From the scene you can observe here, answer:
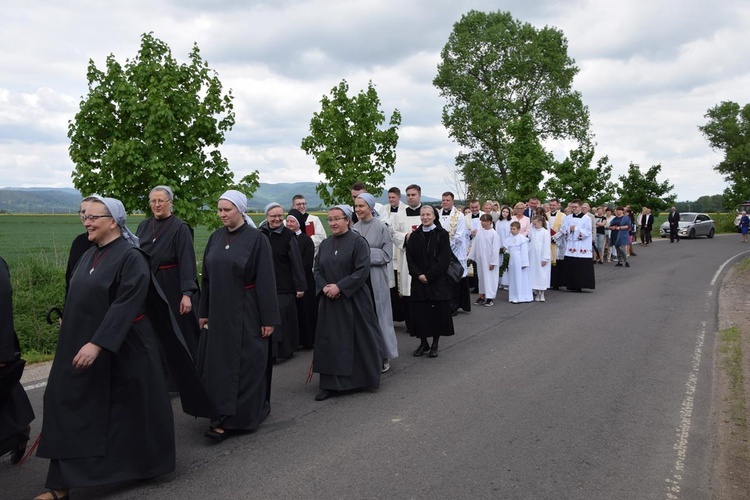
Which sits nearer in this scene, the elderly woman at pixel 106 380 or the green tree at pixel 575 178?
the elderly woman at pixel 106 380

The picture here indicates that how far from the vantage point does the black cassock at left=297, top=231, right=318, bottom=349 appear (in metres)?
9.30

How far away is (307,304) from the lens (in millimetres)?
9406

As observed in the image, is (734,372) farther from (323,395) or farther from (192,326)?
(192,326)

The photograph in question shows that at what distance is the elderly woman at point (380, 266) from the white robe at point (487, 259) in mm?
5924

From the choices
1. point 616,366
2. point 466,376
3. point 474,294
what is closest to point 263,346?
point 466,376

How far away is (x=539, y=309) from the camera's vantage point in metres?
12.7

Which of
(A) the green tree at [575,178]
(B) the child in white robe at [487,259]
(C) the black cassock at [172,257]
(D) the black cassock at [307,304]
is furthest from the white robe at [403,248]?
(A) the green tree at [575,178]

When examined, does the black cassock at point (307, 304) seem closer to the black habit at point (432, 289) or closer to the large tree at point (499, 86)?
the black habit at point (432, 289)

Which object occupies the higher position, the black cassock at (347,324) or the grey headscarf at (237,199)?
the grey headscarf at (237,199)

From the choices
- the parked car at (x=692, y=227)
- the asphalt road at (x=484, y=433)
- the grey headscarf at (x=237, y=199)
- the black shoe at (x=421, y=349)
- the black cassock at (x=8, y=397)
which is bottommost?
the asphalt road at (x=484, y=433)

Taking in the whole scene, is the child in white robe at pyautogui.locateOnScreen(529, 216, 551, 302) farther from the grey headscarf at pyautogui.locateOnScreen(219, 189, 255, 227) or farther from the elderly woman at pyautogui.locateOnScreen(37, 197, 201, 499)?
the elderly woman at pyautogui.locateOnScreen(37, 197, 201, 499)

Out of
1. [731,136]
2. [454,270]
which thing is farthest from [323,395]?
[731,136]

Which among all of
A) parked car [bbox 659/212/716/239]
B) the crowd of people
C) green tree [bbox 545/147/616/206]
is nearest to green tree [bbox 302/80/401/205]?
the crowd of people

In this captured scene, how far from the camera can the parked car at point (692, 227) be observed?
38.9m
